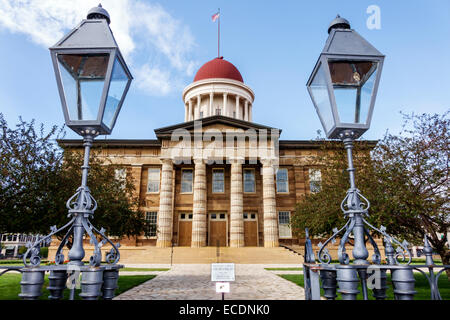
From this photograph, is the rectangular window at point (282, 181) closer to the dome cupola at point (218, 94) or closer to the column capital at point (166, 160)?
the column capital at point (166, 160)

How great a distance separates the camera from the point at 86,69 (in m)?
3.74

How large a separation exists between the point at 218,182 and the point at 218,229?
5040 millimetres

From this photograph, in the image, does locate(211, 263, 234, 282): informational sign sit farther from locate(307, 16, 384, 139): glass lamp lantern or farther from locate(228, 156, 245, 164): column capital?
locate(228, 156, 245, 164): column capital

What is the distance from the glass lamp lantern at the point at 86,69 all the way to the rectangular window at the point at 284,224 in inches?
1148

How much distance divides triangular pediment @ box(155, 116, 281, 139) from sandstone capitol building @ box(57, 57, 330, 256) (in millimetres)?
102

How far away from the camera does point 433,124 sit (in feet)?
34.1

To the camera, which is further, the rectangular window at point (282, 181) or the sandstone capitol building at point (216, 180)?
the rectangular window at point (282, 181)

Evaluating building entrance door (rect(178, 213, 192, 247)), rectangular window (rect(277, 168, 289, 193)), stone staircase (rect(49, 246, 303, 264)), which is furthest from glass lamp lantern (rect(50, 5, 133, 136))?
rectangular window (rect(277, 168, 289, 193))

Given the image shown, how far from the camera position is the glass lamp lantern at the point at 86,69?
3584 mm

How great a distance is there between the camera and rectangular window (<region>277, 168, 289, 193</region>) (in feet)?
109

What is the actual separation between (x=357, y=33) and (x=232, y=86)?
41213 mm

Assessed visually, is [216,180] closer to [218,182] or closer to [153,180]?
[218,182]

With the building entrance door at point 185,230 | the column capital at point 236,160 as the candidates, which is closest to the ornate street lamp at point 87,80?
→ the column capital at point 236,160
